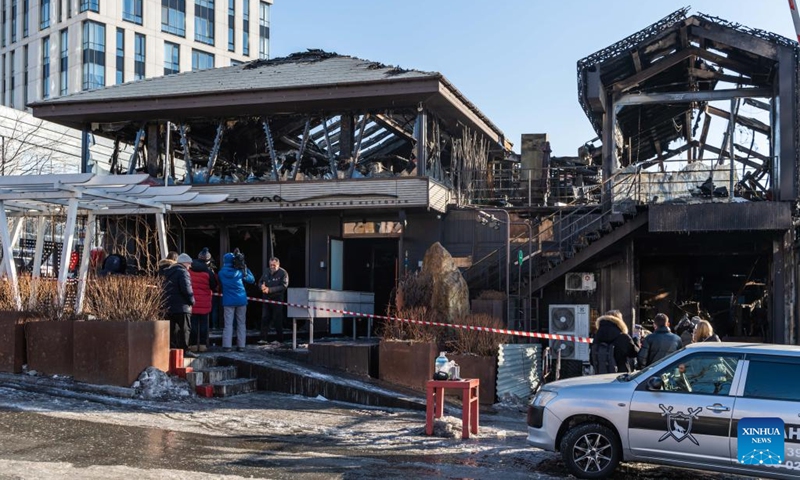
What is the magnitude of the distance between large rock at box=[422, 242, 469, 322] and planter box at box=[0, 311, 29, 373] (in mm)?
7224

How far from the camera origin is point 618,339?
13727 millimetres

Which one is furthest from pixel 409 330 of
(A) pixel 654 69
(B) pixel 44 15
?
(B) pixel 44 15

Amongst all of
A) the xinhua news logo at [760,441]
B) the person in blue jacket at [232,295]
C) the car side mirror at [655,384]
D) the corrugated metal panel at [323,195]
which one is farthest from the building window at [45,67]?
the xinhua news logo at [760,441]

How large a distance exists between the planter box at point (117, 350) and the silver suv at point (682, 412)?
5947 millimetres

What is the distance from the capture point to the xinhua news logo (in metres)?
8.14

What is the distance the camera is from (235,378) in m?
14.0

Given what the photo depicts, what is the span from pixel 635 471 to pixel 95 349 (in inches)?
303

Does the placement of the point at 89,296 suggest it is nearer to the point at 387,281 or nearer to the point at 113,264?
the point at 113,264

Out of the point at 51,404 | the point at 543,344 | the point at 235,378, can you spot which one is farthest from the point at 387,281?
the point at 51,404

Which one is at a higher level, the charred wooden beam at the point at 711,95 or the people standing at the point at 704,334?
the charred wooden beam at the point at 711,95

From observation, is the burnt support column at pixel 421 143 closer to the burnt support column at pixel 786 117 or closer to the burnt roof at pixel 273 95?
the burnt roof at pixel 273 95

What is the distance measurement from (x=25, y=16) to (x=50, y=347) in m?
59.2

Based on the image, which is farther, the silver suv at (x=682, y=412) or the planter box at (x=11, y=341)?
the planter box at (x=11, y=341)

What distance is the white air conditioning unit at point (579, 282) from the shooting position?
64.5 ft
